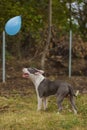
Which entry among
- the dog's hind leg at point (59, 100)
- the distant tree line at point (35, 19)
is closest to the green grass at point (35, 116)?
the dog's hind leg at point (59, 100)

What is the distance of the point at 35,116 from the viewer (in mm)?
9125

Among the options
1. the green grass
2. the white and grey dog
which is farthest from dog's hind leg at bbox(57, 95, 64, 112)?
the green grass

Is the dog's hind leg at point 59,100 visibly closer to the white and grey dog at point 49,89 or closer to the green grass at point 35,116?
the white and grey dog at point 49,89

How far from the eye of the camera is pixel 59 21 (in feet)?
57.9

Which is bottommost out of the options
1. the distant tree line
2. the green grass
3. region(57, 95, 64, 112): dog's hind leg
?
the green grass

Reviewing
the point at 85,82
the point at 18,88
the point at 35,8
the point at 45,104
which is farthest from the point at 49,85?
the point at 35,8

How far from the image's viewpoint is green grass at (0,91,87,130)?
827 cm

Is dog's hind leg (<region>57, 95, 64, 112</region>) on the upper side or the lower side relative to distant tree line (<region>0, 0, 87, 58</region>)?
lower

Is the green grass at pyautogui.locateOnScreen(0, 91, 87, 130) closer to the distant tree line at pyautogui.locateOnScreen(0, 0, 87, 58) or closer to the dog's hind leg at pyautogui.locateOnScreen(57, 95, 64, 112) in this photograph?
the dog's hind leg at pyautogui.locateOnScreen(57, 95, 64, 112)

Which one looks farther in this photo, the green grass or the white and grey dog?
the white and grey dog

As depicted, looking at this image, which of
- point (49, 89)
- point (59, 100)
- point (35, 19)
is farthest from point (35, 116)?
point (35, 19)

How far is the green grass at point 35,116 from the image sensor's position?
8270 mm

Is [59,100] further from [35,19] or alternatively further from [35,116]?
[35,19]

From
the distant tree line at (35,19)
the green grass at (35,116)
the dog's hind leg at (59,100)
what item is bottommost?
the green grass at (35,116)
